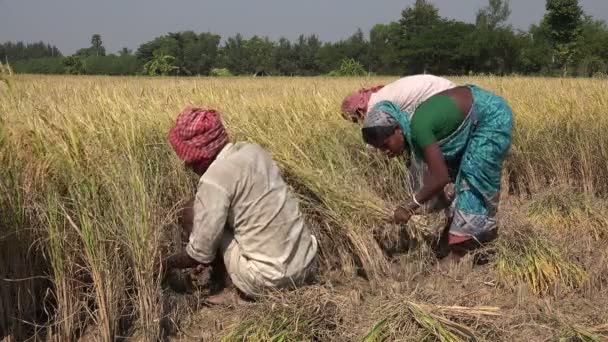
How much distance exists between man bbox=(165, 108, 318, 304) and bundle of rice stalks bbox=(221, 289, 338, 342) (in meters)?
0.16

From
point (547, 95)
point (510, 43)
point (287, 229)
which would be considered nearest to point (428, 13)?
point (510, 43)

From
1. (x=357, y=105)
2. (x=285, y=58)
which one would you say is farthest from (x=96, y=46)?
(x=357, y=105)

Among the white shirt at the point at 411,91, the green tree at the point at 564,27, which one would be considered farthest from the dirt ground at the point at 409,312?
the green tree at the point at 564,27

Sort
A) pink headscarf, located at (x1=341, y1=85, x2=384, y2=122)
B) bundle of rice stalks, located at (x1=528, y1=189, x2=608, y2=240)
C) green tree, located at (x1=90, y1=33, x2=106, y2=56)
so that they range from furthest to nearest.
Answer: green tree, located at (x1=90, y1=33, x2=106, y2=56)
bundle of rice stalks, located at (x1=528, y1=189, x2=608, y2=240)
pink headscarf, located at (x1=341, y1=85, x2=384, y2=122)

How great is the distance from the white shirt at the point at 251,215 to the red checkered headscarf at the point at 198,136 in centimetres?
6

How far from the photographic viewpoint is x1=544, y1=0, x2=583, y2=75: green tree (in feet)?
127

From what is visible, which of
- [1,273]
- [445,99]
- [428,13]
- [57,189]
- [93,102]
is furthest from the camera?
[428,13]

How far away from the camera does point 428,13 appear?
57344 mm

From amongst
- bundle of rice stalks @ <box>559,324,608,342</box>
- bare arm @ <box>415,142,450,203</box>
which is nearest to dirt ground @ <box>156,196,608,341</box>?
bundle of rice stalks @ <box>559,324,608,342</box>

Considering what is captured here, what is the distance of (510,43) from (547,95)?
4093cm

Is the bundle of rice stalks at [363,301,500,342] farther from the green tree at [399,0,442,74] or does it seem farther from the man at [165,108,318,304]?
the green tree at [399,0,442,74]

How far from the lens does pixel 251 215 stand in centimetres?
260

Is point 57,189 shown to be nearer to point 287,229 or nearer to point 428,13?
point 287,229

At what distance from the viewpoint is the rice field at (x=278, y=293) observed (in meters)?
2.38
